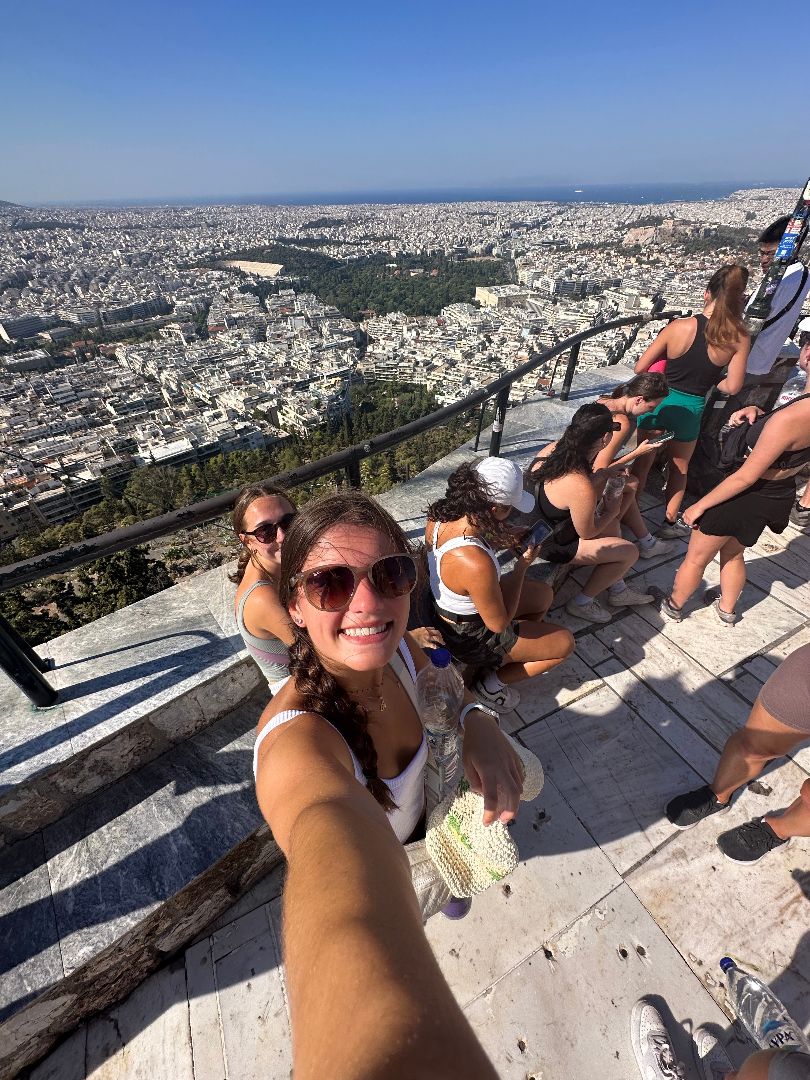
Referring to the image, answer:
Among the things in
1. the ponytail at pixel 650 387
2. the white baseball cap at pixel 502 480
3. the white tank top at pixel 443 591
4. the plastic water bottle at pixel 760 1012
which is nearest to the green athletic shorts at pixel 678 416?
the ponytail at pixel 650 387

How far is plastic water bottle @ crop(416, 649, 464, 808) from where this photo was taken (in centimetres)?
151

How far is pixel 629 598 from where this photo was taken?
325 centimetres

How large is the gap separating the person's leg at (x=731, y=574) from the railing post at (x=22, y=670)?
4046 mm

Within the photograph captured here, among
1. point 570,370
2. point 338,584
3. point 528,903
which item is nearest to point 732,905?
point 528,903

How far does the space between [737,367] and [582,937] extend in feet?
12.7

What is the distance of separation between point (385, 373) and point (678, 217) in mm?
96022

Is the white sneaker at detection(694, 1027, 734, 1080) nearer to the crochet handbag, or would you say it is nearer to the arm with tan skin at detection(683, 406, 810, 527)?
the crochet handbag

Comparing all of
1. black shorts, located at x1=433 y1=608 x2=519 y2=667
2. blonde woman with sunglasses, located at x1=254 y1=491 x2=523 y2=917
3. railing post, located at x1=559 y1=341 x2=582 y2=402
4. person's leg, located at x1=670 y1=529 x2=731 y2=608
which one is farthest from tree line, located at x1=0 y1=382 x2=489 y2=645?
person's leg, located at x1=670 y1=529 x2=731 y2=608

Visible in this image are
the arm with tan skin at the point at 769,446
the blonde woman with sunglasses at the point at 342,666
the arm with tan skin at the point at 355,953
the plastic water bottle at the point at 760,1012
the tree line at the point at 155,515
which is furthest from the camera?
the tree line at the point at 155,515

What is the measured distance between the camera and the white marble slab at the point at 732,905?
5.66 ft

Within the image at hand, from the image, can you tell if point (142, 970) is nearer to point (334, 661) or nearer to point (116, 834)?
point (116, 834)

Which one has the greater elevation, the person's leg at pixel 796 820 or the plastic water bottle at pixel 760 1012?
the person's leg at pixel 796 820

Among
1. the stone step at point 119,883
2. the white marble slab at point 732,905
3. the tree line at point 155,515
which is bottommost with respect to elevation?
the tree line at point 155,515

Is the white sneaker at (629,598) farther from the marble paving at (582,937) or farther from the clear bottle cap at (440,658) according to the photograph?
the clear bottle cap at (440,658)
